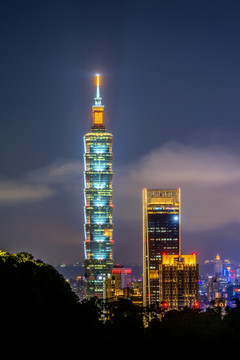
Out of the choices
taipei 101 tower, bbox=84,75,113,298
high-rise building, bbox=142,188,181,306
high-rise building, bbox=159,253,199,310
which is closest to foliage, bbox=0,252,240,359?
high-rise building, bbox=159,253,199,310

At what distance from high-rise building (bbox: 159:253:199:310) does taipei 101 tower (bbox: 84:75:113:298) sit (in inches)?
1159

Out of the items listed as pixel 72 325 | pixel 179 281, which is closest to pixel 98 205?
pixel 179 281

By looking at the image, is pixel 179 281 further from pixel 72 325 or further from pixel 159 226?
pixel 72 325

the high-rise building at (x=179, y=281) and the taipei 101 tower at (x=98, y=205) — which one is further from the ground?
the taipei 101 tower at (x=98, y=205)

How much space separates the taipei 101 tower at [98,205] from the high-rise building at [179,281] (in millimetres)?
29446

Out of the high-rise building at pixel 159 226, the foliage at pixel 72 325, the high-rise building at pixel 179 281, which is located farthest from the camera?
the high-rise building at pixel 159 226

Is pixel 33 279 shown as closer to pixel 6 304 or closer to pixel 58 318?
pixel 58 318

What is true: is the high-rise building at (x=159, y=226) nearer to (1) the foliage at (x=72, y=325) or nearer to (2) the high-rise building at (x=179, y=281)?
(2) the high-rise building at (x=179, y=281)

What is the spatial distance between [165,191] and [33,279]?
151880 millimetres

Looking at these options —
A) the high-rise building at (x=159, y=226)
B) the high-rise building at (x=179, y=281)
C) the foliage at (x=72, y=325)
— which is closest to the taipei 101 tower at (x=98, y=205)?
the high-rise building at (x=159, y=226)

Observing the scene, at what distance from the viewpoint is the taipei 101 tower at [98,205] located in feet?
608

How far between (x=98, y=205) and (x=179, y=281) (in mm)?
36277

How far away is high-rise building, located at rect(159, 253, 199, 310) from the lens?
156 metres

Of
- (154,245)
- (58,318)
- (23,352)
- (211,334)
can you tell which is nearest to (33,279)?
(58,318)
